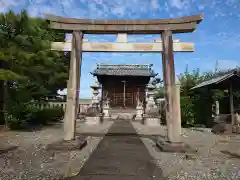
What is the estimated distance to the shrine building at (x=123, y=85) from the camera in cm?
3027

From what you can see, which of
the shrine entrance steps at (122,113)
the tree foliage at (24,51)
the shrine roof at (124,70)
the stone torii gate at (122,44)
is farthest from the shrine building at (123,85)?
the stone torii gate at (122,44)

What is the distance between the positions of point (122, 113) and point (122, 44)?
20.1m

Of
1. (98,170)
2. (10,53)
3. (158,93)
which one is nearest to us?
(98,170)

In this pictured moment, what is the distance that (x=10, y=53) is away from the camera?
12156 mm

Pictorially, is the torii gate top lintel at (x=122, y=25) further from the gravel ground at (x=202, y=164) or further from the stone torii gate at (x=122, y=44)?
the gravel ground at (x=202, y=164)

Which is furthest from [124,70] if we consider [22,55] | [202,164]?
[202,164]

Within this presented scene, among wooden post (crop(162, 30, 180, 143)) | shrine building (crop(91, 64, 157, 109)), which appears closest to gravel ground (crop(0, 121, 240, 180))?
wooden post (crop(162, 30, 180, 143))

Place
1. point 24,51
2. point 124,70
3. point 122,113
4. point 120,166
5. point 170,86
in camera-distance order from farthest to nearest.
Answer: point 124,70 → point 122,113 → point 24,51 → point 170,86 → point 120,166

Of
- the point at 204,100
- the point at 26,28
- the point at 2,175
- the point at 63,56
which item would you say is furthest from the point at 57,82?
the point at 2,175

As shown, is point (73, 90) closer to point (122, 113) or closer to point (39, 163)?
point (39, 163)

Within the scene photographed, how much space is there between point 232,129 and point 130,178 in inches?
405

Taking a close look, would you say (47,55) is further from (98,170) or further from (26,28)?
(98,170)

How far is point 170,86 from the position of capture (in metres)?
8.39

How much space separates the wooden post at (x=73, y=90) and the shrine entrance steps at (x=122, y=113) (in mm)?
18769
